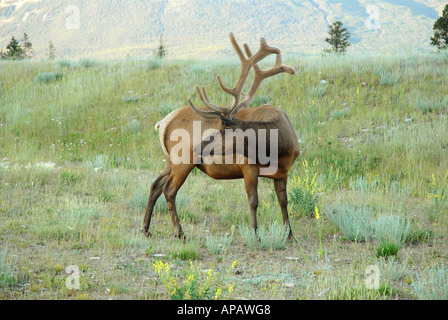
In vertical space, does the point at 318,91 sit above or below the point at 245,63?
above

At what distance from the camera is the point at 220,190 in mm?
9008

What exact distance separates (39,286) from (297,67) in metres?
12.0

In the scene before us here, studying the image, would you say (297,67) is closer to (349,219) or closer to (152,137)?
(152,137)

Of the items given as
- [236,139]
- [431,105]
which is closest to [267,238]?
[236,139]

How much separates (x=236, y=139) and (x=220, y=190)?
318 centimetres

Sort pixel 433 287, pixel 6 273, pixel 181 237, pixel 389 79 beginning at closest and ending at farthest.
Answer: pixel 433 287, pixel 6 273, pixel 181 237, pixel 389 79

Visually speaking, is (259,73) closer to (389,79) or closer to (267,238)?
(267,238)

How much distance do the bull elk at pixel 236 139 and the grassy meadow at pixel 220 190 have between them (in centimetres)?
78

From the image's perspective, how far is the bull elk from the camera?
595 centimetres

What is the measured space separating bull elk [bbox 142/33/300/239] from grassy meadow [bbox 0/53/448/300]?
2.56ft

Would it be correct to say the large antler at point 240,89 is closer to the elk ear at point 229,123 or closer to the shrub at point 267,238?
the elk ear at point 229,123

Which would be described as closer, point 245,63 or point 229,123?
point 229,123

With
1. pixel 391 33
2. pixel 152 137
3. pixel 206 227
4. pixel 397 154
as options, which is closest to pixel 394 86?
pixel 397 154

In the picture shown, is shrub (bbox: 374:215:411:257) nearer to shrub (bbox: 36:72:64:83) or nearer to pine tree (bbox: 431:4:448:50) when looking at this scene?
shrub (bbox: 36:72:64:83)
